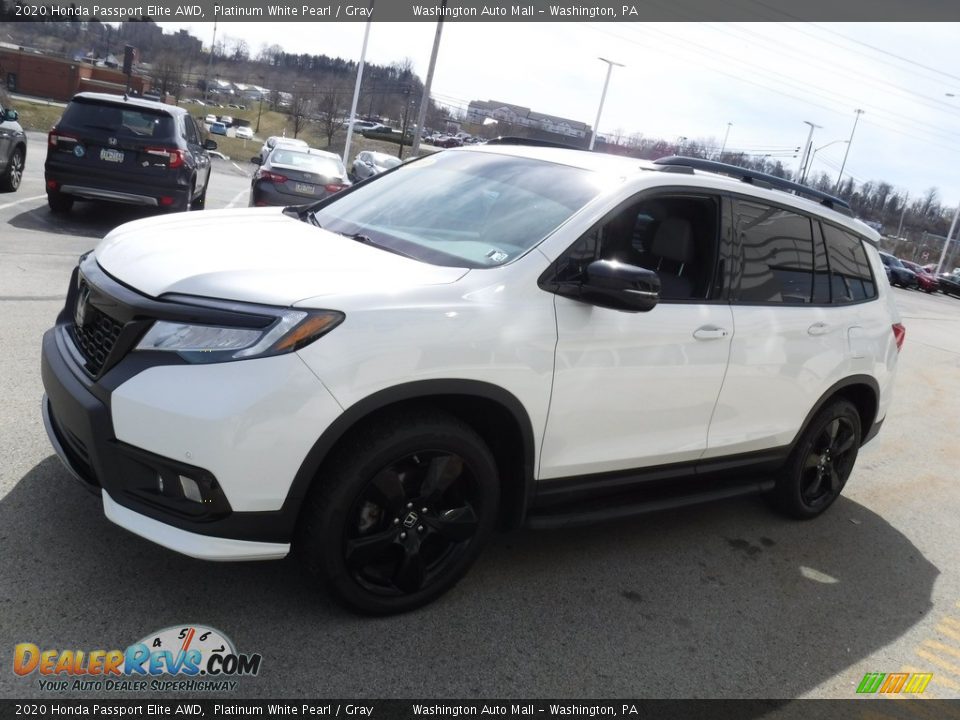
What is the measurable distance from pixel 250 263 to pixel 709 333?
2083 millimetres

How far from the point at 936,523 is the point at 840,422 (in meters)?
1.17

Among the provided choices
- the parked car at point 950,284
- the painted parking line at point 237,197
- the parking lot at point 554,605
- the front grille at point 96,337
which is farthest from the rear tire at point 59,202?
the parked car at point 950,284

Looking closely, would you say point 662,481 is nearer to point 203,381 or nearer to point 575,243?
point 575,243

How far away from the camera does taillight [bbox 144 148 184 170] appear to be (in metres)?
10.7

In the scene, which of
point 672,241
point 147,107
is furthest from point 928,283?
point 672,241

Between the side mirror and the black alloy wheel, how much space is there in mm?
11419

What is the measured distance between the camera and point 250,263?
295 cm

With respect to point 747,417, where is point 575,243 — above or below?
above

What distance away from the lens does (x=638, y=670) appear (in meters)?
3.16

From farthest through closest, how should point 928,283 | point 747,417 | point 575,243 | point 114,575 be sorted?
point 928,283 → point 747,417 → point 575,243 → point 114,575

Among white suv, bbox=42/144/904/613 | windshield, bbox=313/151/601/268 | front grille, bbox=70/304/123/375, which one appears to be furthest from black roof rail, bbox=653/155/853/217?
front grille, bbox=70/304/123/375

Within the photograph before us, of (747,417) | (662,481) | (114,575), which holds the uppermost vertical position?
(747,417)

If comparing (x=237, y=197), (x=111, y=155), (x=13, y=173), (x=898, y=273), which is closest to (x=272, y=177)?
(x=111, y=155)

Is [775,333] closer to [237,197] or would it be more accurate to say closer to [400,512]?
[400,512]
